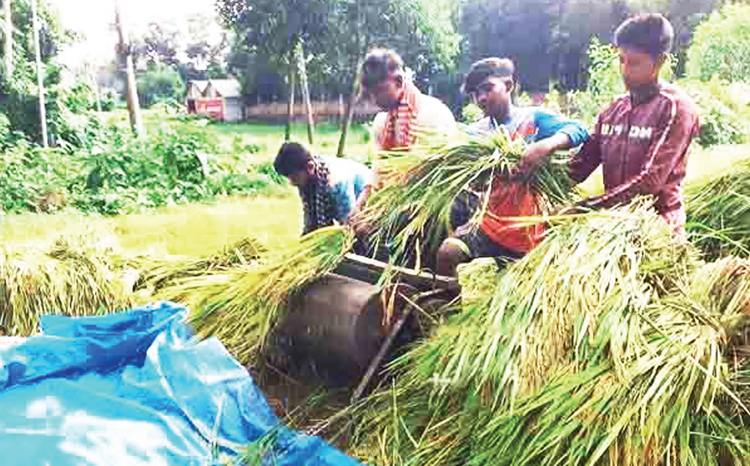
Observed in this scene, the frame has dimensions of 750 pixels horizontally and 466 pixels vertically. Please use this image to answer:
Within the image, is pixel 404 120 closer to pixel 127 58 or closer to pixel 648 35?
pixel 648 35

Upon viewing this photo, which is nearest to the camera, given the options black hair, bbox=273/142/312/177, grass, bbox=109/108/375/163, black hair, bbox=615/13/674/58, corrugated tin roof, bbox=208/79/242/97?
black hair, bbox=615/13/674/58

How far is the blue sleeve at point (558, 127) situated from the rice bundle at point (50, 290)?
2.55 metres

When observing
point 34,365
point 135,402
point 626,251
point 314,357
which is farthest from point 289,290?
point 626,251

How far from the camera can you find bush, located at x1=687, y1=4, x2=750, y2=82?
59.3ft

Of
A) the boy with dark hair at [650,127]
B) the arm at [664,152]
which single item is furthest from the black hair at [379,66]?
the arm at [664,152]

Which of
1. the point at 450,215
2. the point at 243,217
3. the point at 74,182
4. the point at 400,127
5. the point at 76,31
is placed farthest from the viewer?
the point at 76,31

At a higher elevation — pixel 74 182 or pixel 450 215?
pixel 450 215

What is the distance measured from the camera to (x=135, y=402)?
117 inches

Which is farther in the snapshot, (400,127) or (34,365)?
(400,127)

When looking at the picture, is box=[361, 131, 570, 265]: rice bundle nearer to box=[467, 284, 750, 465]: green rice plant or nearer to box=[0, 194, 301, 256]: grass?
box=[467, 284, 750, 465]: green rice plant

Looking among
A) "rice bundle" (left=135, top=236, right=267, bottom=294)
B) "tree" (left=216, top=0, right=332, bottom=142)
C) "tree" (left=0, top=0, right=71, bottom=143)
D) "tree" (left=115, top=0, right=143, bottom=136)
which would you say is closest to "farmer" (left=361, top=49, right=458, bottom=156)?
"rice bundle" (left=135, top=236, right=267, bottom=294)

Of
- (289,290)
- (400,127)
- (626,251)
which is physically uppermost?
(400,127)

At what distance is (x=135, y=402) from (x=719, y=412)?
2.09m

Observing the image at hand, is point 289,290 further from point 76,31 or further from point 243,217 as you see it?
point 76,31
